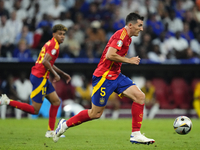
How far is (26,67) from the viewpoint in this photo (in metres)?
14.5

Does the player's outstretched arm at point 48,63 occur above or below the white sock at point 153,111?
above

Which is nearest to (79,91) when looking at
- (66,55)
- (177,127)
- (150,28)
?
(66,55)

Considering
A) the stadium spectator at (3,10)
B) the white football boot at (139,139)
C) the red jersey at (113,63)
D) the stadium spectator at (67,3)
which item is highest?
the stadium spectator at (67,3)

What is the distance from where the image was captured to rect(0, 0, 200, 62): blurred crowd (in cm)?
1498

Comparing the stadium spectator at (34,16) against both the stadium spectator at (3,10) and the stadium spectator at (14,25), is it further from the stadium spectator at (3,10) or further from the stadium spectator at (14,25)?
the stadium spectator at (3,10)

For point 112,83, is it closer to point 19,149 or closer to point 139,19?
point 139,19

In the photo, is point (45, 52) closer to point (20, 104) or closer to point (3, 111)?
point (20, 104)

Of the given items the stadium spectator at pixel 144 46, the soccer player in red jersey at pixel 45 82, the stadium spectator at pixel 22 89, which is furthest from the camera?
the stadium spectator at pixel 144 46

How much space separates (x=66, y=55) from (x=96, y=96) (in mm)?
8889

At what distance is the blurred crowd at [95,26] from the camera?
15.0 metres

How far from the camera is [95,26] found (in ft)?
52.7

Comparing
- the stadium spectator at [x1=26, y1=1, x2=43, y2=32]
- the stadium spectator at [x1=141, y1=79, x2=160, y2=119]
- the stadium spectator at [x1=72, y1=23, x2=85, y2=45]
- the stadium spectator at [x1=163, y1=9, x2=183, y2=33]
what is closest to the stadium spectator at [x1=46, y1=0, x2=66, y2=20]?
the stadium spectator at [x1=26, y1=1, x2=43, y2=32]

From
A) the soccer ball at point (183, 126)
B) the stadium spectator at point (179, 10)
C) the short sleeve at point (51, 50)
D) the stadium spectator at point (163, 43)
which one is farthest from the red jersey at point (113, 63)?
the stadium spectator at point (179, 10)

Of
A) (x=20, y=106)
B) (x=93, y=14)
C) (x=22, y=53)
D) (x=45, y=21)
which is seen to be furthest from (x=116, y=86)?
(x=93, y=14)
